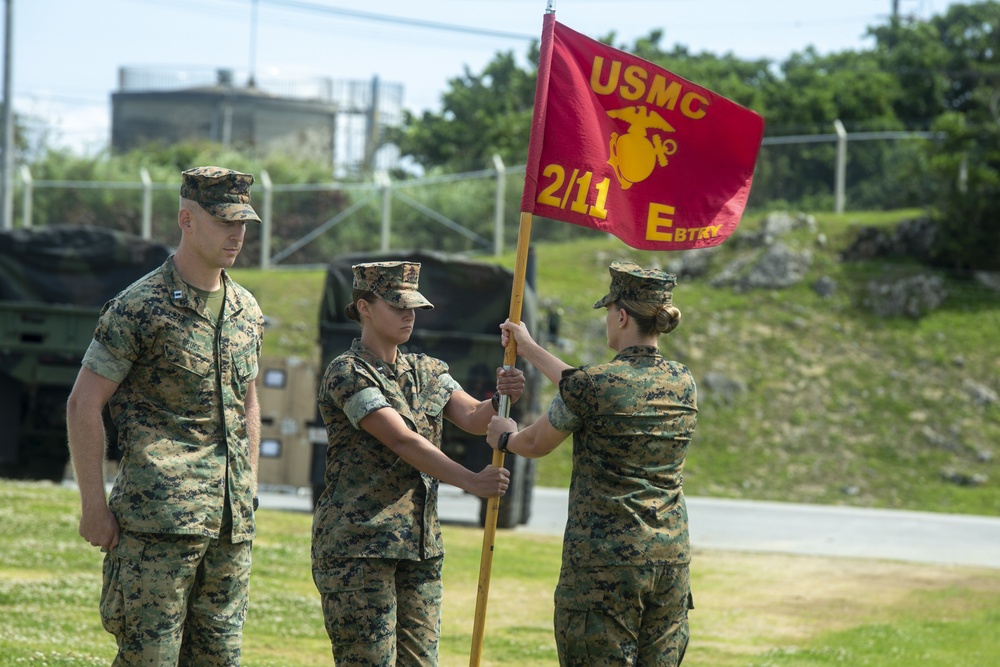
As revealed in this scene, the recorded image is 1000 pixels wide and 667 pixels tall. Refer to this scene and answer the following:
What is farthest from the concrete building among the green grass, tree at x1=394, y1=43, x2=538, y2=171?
the green grass

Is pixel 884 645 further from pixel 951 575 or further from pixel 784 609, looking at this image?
pixel 951 575

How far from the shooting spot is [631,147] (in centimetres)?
595

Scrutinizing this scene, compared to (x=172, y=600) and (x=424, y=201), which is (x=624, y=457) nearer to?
(x=172, y=600)

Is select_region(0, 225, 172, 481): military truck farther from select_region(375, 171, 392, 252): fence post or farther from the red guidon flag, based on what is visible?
select_region(375, 171, 392, 252): fence post

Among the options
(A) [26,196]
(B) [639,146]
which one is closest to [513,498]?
(B) [639,146]

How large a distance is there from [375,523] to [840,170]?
2354 centimetres

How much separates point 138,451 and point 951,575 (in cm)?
978

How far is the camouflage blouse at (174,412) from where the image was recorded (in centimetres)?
474

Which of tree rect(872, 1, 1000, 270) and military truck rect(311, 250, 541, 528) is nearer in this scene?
military truck rect(311, 250, 541, 528)

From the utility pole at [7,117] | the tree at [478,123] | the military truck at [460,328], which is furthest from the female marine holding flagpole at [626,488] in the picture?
the tree at [478,123]

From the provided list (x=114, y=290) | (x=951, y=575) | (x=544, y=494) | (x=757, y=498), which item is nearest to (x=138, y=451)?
(x=951, y=575)

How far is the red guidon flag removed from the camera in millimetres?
5855

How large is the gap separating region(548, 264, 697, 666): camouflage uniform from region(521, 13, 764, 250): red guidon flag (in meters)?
0.95

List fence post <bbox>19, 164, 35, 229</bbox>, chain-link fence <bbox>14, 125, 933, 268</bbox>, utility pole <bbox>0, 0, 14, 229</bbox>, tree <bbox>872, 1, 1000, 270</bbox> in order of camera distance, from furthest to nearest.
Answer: chain-link fence <bbox>14, 125, 933, 268</bbox> < fence post <bbox>19, 164, 35, 229</bbox> < tree <bbox>872, 1, 1000, 270</bbox> < utility pole <bbox>0, 0, 14, 229</bbox>
